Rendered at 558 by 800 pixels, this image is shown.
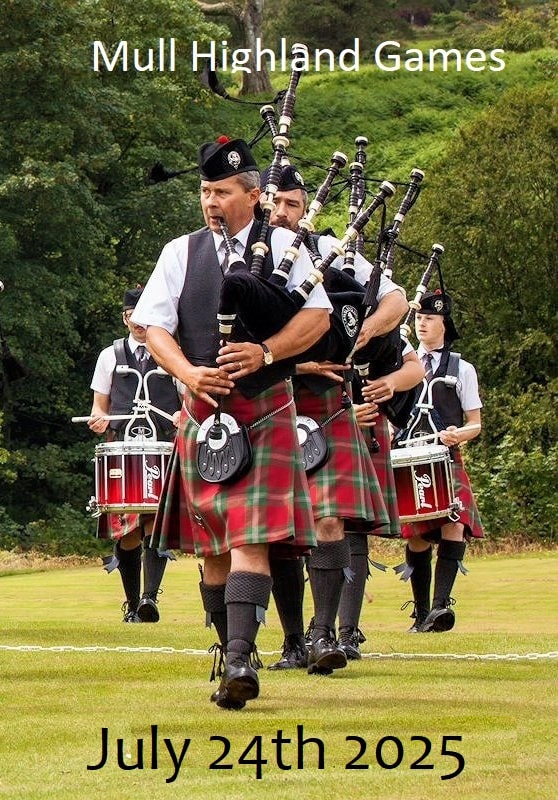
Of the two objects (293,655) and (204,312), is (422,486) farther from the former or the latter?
(204,312)

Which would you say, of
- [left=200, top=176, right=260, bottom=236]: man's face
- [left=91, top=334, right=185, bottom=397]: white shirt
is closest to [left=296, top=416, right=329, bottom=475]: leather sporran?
[left=200, top=176, right=260, bottom=236]: man's face

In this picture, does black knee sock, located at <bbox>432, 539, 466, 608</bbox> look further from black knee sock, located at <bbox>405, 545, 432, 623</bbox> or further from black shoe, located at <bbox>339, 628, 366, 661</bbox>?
black shoe, located at <bbox>339, 628, 366, 661</bbox>

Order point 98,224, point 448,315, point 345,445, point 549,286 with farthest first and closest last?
point 549,286 < point 98,224 < point 448,315 < point 345,445

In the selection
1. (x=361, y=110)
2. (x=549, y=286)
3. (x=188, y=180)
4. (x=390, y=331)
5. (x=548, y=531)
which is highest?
(x=361, y=110)

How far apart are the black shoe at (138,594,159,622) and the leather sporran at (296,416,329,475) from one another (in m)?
3.02

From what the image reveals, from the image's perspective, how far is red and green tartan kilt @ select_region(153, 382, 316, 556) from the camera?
5445mm

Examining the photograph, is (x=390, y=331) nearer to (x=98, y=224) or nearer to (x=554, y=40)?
(x=98, y=224)

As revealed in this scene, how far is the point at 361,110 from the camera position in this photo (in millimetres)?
50219

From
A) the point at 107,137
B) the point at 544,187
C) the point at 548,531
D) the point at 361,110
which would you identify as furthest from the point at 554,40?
the point at 548,531

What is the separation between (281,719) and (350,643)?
7.16 feet

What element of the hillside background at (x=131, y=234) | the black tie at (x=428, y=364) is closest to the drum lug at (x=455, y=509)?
the black tie at (x=428, y=364)

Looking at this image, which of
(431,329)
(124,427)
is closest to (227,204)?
(431,329)

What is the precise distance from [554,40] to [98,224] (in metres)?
23.6

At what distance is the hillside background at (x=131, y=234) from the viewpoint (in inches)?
1073
